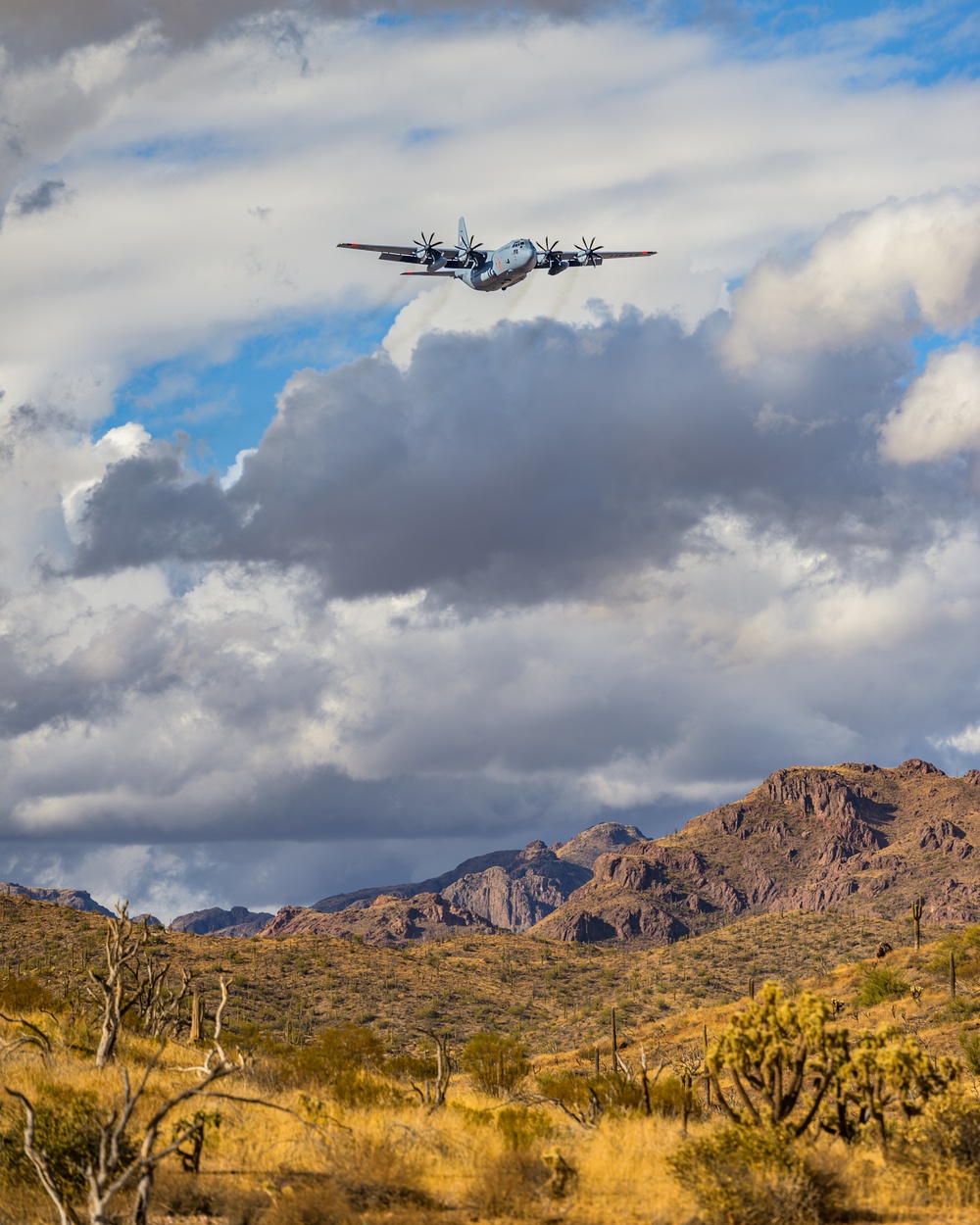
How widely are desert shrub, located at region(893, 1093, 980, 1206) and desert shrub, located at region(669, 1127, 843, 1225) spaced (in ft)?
7.33

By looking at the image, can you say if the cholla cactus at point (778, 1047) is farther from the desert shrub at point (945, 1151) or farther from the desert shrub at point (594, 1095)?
the desert shrub at point (594, 1095)

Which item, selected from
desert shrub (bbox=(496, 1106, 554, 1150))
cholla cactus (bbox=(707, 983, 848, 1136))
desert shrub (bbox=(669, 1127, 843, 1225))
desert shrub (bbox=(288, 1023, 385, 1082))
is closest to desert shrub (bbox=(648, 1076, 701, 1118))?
desert shrub (bbox=(496, 1106, 554, 1150))

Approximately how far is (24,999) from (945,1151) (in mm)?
32047

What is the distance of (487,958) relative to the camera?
→ 112188 mm

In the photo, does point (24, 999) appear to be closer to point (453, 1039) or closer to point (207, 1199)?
point (207, 1199)

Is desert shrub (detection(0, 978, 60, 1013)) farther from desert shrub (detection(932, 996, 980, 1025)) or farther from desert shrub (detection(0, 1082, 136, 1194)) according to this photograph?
desert shrub (detection(932, 996, 980, 1025))

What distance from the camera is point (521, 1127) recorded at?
23.8m

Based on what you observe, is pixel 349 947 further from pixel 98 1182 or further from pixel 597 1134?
pixel 98 1182

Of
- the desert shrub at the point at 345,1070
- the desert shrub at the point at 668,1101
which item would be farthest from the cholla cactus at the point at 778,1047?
the desert shrub at the point at 668,1101

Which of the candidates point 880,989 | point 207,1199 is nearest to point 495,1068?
point 207,1199

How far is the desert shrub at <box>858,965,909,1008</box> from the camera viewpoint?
72688mm

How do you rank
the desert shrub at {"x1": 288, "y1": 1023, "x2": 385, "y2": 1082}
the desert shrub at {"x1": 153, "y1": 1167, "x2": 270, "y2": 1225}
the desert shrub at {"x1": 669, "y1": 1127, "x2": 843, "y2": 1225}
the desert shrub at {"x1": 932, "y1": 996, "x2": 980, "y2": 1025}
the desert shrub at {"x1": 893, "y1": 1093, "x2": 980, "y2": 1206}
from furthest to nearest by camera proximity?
1. the desert shrub at {"x1": 932, "y1": 996, "x2": 980, "y2": 1025}
2. the desert shrub at {"x1": 288, "y1": 1023, "x2": 385, "y2": 1082}
3. the desert shrub at {"x1": 893, "y1": 1093, "x2": 980, "y2": 1206}
4. the desert shrub at {"x1": 153, "y1": 1167, "x2": 270, "y2": 1225}
5. the desert shrub at {"x1": 669, "y1": 1127, "x2": 843, "y2": 1225}

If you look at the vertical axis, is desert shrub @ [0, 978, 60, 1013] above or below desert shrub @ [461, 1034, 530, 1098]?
above

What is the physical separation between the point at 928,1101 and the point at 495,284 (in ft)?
238
